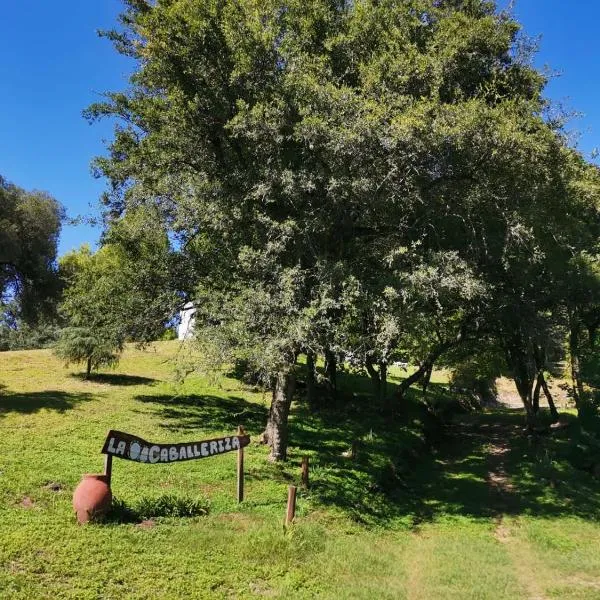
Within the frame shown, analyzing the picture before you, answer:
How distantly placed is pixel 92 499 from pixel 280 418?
7243mm

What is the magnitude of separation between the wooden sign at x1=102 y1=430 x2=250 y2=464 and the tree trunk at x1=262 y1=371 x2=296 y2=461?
3.70m

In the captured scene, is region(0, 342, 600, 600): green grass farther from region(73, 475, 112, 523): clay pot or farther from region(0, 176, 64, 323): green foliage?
region(0, 176, 64, 323): green foliage

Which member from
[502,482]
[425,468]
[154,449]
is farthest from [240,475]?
[502,482]

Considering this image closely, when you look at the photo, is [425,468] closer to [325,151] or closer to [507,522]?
[507,522]

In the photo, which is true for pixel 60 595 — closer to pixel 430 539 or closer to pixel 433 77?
pixel 430 539

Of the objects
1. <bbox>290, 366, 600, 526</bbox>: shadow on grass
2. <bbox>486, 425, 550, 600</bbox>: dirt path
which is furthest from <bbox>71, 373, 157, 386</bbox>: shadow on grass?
<bbox>486, 425, 550, 600</bbox>: dirt path

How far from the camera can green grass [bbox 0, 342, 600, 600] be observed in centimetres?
836

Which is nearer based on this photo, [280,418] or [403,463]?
[280,418]

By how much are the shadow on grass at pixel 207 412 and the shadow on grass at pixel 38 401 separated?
2544mm

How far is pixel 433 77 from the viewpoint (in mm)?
13445

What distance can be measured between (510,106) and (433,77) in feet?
6.36

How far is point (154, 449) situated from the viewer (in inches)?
419

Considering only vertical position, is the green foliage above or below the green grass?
above

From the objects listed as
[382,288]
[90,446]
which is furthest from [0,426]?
[382,288]
